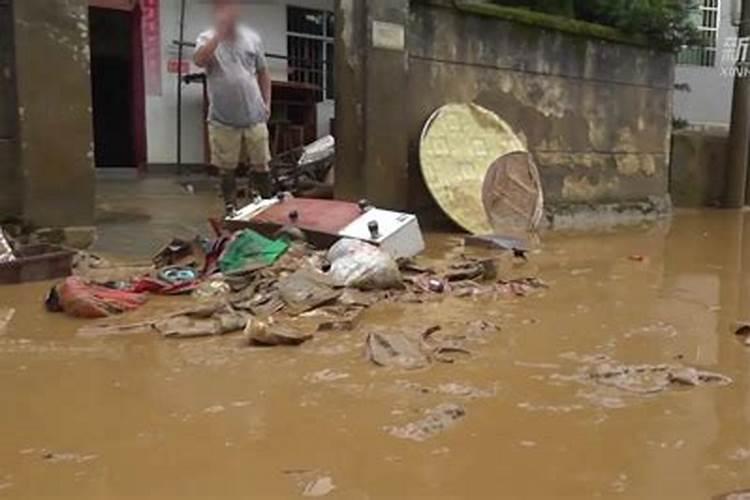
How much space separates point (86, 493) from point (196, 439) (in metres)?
0.36

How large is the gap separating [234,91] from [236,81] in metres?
0.07

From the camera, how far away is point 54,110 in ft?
15.9

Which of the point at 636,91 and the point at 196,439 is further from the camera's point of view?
the point at 636,91

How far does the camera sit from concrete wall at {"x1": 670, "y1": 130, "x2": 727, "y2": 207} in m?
10.2

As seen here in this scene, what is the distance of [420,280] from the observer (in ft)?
13.9

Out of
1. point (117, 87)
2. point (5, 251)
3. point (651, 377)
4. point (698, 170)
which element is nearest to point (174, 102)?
point (117, 87)

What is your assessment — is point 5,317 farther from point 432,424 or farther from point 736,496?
point 736,496

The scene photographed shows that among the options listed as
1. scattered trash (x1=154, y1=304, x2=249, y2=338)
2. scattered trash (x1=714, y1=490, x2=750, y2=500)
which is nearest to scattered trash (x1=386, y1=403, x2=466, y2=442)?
scattered trash (x1=714, y1=490, x2=750, y2=500)

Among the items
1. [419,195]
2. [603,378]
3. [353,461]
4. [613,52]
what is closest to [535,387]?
[603,378]

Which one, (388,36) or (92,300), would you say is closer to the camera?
(92,300)

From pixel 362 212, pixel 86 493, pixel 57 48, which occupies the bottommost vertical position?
pixel 86 493

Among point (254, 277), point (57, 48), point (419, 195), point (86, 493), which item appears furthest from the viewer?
point (419, 195)

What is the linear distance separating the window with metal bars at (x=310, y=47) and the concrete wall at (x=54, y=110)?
8174 mm

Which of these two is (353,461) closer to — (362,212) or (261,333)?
(261,333)
